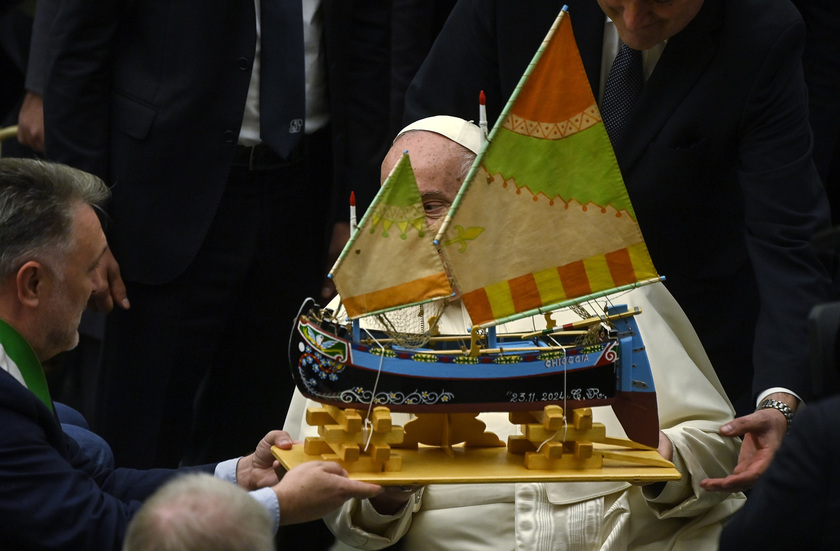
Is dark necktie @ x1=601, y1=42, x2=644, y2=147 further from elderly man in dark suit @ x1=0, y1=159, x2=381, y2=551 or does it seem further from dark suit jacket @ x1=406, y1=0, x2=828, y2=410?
elderly man in dark suit @ x1=0, y1=159, x2=381, y2=551

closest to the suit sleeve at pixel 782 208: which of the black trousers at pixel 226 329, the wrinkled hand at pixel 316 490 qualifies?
the wrinkled hand at pixel 316 490

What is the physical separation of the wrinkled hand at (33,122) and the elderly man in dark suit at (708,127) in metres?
1.66

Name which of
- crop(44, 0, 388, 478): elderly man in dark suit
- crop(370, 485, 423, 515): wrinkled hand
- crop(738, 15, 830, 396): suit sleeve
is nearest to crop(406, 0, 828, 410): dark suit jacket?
crop(738, 15, 830, 396): suit sleeve

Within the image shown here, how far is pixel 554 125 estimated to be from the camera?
335cm

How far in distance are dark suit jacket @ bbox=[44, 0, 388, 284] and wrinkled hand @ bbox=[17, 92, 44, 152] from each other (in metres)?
0.66

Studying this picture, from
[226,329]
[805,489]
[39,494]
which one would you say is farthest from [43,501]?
[226,329]

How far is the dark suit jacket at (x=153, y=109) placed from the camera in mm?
4707

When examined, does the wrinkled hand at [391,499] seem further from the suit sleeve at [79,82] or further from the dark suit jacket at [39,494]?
the suit sleeve at [79,82]

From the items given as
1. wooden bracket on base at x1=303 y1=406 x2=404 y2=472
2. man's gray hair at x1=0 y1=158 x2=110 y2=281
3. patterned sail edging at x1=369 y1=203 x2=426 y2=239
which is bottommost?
wooden bracket on base at x1=303 y1=406 x2=404 y2=472

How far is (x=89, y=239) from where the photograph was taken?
3508 millimetres

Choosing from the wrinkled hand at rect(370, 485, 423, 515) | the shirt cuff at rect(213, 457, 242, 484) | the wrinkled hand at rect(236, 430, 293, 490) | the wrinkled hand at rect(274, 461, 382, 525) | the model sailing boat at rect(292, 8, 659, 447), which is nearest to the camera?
the wrinkled hand at rect(274, 461, 382, 525)

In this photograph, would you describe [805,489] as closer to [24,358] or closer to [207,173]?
[24,358]

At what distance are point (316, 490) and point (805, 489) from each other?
46.0 inches

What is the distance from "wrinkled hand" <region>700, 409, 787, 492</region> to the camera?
3439mm
